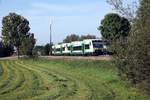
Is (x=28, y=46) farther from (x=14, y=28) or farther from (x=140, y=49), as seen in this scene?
(x=140, y=49)

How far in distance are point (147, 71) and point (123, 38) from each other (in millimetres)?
1803

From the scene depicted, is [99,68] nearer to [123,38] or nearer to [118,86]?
[118,86]

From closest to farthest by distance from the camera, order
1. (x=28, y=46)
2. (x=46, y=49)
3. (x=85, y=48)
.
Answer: (x=85, y=48)
(x=28, y=46)
(x=46, y=49)

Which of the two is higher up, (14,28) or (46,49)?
(14,28)

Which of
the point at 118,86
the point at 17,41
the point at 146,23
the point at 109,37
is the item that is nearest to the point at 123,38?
the point at 109,37

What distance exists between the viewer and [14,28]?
127m

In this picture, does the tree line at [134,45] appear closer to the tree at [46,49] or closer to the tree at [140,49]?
the tree at [140,49]

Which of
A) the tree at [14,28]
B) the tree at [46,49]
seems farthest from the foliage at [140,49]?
the tree at [46,49]

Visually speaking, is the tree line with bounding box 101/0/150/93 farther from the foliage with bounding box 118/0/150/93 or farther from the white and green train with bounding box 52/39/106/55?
the white and green train with bounding box 52/39/106/55

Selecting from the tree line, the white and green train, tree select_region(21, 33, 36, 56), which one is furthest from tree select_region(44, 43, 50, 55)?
the tree line

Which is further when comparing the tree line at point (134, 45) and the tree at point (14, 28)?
the tree at point (14, 28)

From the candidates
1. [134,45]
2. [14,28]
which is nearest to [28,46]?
[14,28]

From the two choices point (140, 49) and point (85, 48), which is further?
point (85, 48)

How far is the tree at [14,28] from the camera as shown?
414 ft
